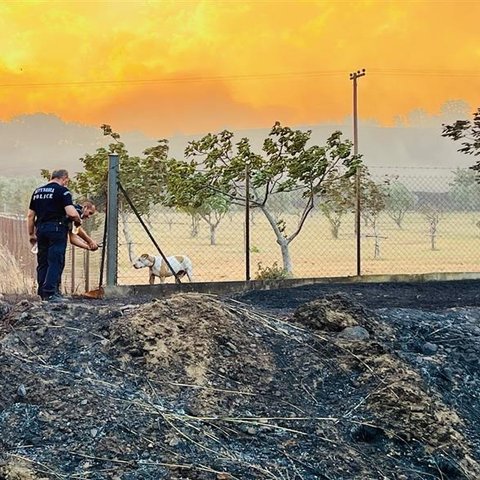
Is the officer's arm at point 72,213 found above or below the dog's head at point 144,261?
above

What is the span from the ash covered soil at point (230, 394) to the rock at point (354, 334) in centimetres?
1

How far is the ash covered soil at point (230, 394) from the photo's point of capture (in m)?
3.54


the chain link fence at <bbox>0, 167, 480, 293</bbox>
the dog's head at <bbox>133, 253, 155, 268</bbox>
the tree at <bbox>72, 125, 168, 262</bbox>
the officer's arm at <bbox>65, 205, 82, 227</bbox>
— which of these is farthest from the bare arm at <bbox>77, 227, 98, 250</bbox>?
the tree at <bbox>72, 125, 168, 262</bbox>

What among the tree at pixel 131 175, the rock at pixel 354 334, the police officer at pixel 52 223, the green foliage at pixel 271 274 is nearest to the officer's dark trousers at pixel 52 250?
the police officer at pixel 52 223

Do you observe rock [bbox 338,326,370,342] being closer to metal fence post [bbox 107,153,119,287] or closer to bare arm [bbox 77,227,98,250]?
bare arm [bbox 77,227,98,250]

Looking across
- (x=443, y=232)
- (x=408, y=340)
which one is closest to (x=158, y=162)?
(x=408, y=340)

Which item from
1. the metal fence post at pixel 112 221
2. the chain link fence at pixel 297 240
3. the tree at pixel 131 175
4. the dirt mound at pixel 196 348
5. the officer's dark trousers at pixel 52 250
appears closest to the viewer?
the dirt mound at pixel 196 348

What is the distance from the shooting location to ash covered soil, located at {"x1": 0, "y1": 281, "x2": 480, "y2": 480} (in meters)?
3.54

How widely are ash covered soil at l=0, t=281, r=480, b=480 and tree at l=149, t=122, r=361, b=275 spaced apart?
660 cm

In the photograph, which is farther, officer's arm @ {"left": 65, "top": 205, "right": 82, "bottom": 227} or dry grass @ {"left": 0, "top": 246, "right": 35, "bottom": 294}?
dry grass @ {"left": 0, "top": 246, "right": 35, "bottom": 294}

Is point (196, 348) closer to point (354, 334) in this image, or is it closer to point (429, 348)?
point (354, 334)

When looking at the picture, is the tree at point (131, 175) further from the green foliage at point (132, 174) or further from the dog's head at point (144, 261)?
the dog's head at point (144, 261)

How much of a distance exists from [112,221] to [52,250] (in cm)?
189

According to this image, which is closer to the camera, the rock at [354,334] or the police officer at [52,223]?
the rock at [354,334]
